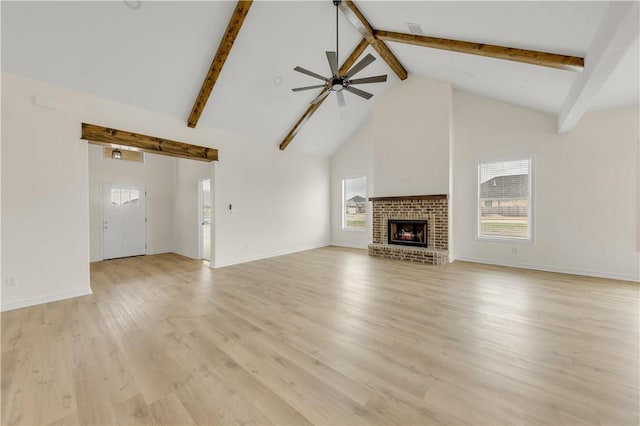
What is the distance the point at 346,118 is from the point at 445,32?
11.4 feet

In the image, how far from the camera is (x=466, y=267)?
5.16 metres

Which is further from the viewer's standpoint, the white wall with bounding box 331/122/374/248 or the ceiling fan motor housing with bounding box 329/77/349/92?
the white wall with bounding box 331/122/374/248

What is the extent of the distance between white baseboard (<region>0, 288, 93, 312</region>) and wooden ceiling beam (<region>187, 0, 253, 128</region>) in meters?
3.29

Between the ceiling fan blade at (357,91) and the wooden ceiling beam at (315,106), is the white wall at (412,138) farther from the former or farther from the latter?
the ceiling fan blade at (357,91)

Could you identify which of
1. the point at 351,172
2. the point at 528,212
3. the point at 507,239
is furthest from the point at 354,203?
the point at 528,212

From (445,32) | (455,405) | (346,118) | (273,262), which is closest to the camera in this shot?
(455,405)

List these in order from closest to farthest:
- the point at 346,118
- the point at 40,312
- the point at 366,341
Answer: the point at 366,341 < the point at 40,312 < the point at 346,118

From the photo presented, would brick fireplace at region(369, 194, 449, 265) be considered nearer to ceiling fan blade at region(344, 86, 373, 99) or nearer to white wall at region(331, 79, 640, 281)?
white wall at region(331, 79, 640, 281)

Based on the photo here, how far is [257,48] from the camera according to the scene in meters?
4.23

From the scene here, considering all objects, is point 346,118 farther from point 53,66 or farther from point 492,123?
point 53,66

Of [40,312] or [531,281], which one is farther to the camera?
[531,281]

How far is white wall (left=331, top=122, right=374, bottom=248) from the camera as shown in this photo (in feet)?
24.8

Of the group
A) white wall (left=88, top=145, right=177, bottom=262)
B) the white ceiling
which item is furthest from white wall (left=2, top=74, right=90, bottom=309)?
white wall (left=88, top=145, right=177, bottom=262)

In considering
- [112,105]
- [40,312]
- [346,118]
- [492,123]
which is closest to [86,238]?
[40,312]
